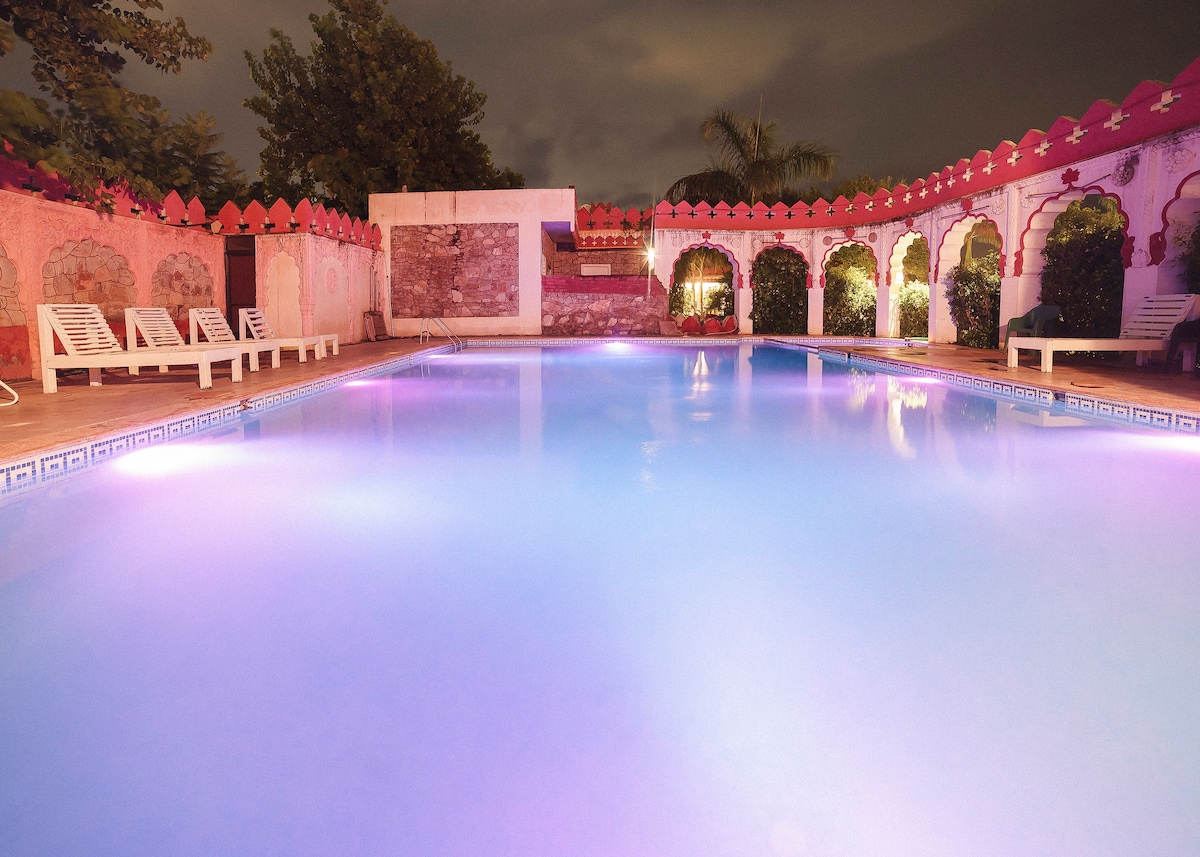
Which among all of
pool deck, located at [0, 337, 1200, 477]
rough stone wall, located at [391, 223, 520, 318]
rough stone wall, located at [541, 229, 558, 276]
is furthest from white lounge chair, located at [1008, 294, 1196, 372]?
rough stone wall, located at [541, 229, 558, 276]

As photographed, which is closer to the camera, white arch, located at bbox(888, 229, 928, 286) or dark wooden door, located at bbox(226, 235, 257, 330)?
dark wooden door, located at bbox(226, 235, 257, 330)

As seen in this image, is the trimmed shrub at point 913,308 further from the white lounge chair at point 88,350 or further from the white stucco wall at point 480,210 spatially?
the white lounge chair at point 88,350

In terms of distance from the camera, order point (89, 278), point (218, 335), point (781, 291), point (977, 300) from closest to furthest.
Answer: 1. point (89, 278)
2. point (218, 335)
3. point (977, 300)
4. point (781, 291)

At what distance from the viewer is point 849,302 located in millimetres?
19453

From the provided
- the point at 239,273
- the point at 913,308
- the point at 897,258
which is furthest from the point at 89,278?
the point at 913,308

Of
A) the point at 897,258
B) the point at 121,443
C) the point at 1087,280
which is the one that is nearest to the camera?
the point at 121,443

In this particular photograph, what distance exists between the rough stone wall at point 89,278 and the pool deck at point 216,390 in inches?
33.2

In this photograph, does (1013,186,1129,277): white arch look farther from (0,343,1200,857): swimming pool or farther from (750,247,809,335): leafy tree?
(0,343,1200,857): swimming pool

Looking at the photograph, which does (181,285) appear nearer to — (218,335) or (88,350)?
(218,335)

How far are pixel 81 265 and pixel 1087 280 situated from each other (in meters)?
12.9

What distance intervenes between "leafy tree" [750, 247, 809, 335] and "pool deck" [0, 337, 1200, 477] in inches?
316

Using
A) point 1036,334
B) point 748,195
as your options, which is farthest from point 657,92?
point 1036,334

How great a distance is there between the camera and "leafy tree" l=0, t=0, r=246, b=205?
27.2ft

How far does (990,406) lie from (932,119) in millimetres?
27986
